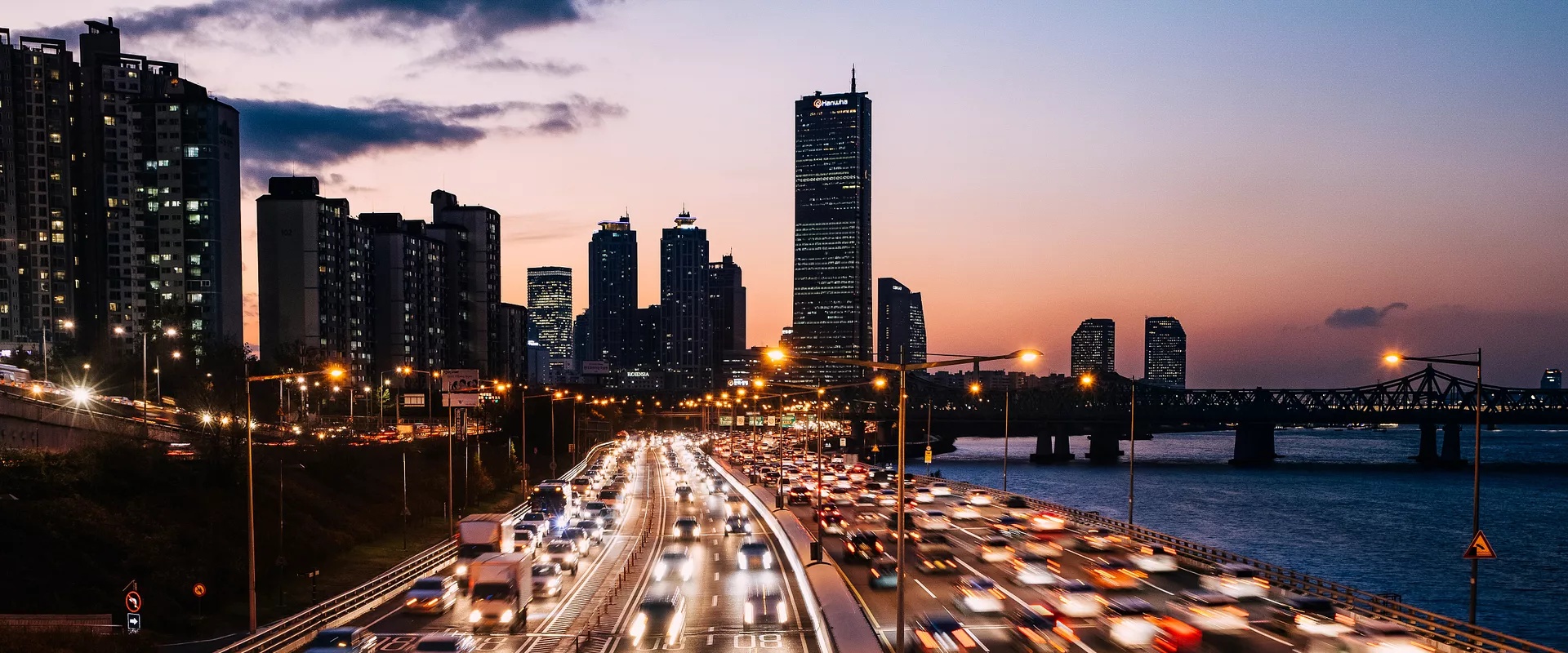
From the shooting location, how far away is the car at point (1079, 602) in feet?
133

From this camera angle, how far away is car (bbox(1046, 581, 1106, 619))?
40500 millimetres

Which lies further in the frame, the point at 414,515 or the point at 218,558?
the point at 414,515

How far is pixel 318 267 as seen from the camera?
182 m

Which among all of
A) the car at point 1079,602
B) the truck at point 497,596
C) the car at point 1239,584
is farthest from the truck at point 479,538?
the car at point 1239,584

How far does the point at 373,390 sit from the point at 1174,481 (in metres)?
136

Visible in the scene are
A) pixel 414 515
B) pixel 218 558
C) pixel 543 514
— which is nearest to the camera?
pixel 218 558

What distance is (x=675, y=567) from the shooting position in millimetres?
52656

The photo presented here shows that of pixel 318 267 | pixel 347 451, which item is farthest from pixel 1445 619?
pixel 318 267

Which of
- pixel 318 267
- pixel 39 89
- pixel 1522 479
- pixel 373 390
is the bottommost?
pixel 1522 479

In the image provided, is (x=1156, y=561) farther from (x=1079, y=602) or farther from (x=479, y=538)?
(x=479, y=538)

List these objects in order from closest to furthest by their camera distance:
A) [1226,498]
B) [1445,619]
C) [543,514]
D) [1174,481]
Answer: [1445,619] < [543,514] < [1226,498] < [1174,481]

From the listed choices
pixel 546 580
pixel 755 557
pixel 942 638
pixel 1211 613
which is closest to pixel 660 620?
pixel 942 638

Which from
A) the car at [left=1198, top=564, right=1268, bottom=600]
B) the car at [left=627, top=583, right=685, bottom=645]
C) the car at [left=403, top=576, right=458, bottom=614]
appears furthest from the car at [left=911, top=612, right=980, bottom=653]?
the car at [left=403, top=576, right=458, bottom=614]

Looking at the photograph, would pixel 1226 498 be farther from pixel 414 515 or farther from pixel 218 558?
pixel 218 558
